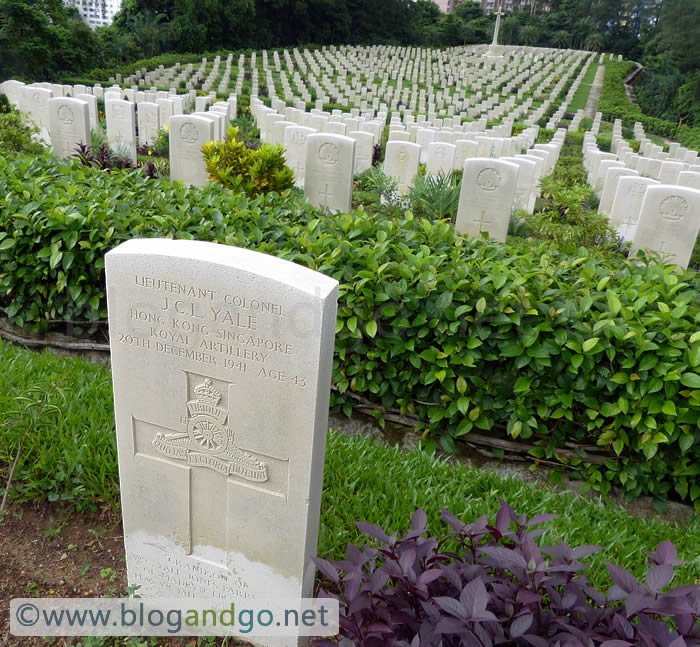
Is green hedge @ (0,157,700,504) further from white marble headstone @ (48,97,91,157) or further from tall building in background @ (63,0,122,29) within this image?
tall building in background @ (63,0,122,29)

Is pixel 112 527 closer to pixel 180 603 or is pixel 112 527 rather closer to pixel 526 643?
pixel 180 603

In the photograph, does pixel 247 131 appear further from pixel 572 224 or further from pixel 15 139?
pixel 572 224

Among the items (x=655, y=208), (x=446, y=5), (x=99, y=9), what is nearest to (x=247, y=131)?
(x=655, y=208)

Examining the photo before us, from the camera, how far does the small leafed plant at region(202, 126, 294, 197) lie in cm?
687

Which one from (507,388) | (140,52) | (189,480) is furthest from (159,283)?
(140,52)

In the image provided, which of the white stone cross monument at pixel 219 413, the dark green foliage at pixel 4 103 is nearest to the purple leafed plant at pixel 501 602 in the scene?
the white stone cross monument at pixel 219 413

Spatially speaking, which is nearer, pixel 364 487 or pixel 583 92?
pixel 364 487

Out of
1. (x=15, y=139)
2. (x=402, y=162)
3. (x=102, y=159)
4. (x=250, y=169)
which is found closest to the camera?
(x=250, y=169)

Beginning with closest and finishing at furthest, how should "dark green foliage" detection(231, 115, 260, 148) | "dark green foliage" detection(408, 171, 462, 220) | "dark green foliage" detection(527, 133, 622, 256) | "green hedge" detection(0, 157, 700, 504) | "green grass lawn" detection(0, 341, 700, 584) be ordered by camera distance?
1. "green grass lawn" detection(0, 341, 700, 584)
2. "green hedge" detection(0, 157, 700, 504)
3. "dark green foliage" detection(527, 133, 622, 256)
4. "dark green foliage" detection(408, 171, 462, 220)
5. "dark green foliage" detection(231, 115, 260, 148)

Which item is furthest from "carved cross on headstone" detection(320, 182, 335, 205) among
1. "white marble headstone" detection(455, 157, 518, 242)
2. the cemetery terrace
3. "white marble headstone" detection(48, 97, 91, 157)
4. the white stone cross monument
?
the white stone cross monument

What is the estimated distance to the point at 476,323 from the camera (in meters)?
3.56

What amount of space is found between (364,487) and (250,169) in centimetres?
486

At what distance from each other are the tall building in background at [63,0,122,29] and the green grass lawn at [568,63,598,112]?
29.2m

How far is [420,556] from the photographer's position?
6.23ft
